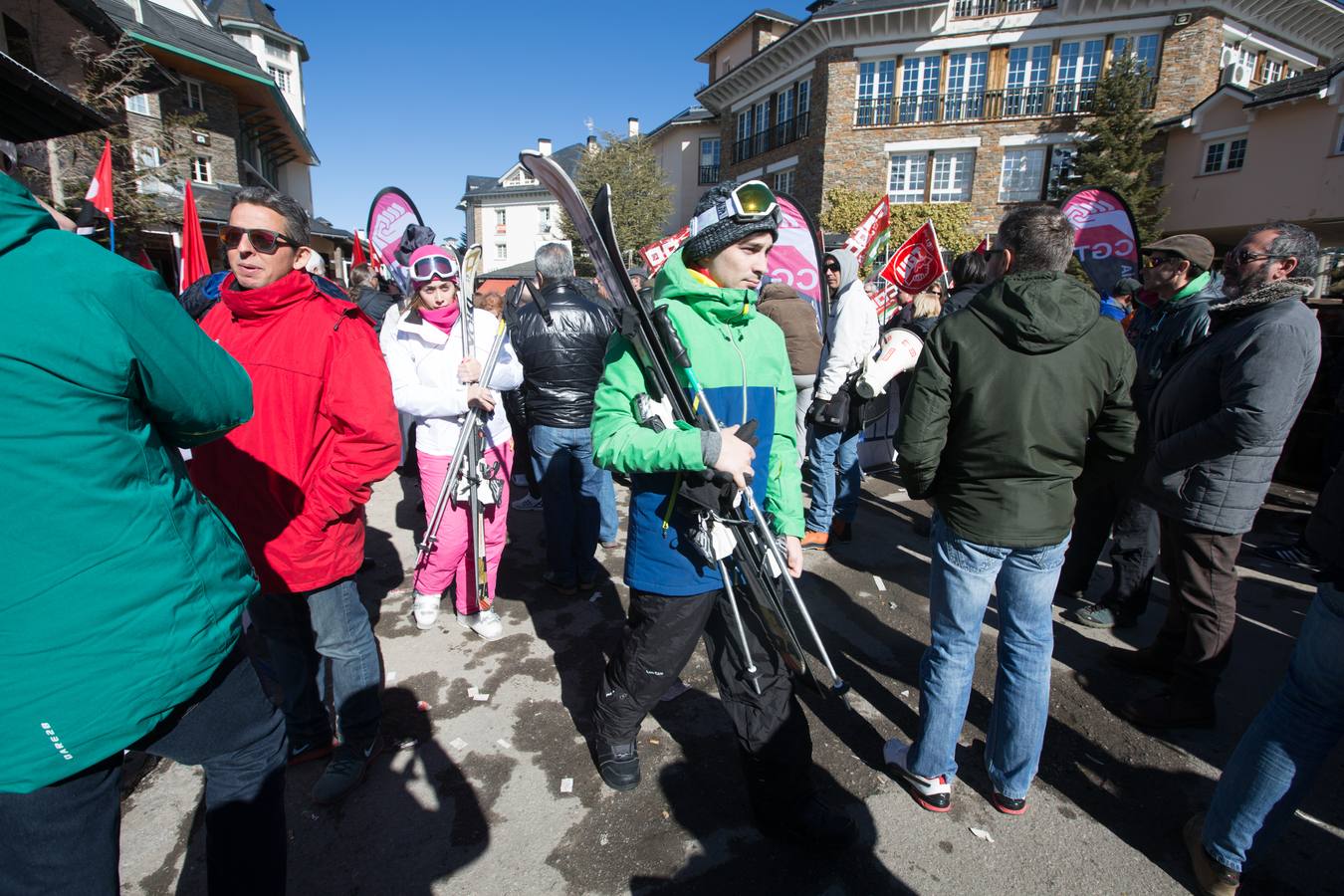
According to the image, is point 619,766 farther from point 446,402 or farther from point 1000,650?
point 446,402

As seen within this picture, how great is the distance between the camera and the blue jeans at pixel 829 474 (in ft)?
16.5

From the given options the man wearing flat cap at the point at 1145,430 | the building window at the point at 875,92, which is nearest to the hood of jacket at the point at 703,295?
the man wearing flat cap at the point at 1145,430

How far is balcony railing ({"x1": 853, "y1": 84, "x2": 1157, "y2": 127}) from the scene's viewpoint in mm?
21688

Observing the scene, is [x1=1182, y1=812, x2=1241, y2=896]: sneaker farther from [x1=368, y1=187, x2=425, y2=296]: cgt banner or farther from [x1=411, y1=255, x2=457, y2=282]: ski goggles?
[x1=368, y1=187, x2=425, y2=296]: cgt banner

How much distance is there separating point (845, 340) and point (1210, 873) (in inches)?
143

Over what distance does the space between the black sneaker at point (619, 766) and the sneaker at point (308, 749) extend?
1204mm

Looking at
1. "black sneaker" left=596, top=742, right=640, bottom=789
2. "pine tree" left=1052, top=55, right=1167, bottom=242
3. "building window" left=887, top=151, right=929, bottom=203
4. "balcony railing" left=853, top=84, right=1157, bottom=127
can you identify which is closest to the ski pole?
"black sneaker" left=596, top=742, right=640, bottom=789

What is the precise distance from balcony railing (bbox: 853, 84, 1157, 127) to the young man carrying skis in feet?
81.6

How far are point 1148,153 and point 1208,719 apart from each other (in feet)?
79.7

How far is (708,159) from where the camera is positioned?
34031 millimetres

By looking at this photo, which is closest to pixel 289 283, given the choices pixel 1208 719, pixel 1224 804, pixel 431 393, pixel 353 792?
pixel 431 393

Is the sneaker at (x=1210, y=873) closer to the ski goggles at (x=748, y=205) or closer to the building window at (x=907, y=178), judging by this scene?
the ski goggles at (x=748, y=205)

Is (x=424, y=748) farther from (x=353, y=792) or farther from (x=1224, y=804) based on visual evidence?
(x=1224, y=804)

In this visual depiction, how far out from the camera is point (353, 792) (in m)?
2.55
